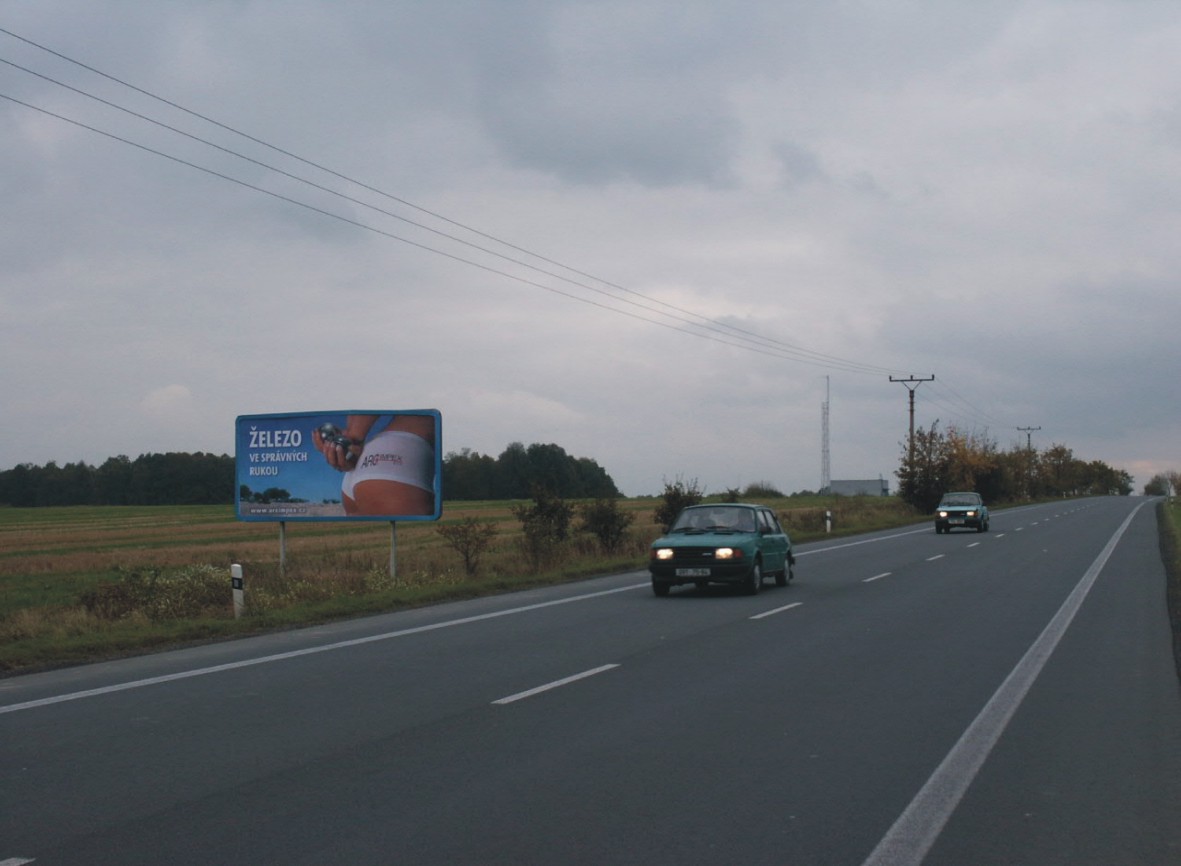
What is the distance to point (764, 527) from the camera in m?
22.0

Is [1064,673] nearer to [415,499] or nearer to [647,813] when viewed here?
[647,813]

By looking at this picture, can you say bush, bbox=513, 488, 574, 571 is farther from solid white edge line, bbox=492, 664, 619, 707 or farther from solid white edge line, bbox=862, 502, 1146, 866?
solid white edge line, bbox=862, 502, 1146, 866

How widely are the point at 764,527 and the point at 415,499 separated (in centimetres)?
783

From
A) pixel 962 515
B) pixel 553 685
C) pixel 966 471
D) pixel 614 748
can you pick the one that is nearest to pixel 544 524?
pixel 553 685

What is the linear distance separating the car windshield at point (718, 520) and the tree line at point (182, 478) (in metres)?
102

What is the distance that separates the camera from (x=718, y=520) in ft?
71.5

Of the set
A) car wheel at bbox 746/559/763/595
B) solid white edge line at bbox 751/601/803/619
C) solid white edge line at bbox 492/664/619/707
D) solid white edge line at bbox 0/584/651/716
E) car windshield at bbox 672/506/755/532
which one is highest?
car windshield at bbox 672/506/755/532

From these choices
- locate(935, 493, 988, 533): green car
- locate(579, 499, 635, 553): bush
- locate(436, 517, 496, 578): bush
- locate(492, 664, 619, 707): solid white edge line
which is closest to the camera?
locate(492, 664, 619, 707): solid white edge line

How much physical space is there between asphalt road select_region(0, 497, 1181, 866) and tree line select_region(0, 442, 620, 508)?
111559 millimetres

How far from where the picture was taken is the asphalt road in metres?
5.78

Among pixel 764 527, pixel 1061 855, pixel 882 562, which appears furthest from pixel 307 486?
pixel 1061 855

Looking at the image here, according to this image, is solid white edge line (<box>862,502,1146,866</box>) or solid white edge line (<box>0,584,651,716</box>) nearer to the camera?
solid white edge line (<box>862,502,1146,866</box>)

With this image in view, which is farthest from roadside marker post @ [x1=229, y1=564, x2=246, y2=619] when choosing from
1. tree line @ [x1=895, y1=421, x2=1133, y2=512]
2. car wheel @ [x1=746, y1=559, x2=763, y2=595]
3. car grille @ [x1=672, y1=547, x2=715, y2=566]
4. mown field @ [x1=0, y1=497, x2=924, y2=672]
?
tree line @ [x1=895, y1=421, x2=1133, y2=512]

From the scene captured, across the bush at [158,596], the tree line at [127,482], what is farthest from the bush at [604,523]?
the tree line at [127,482]
